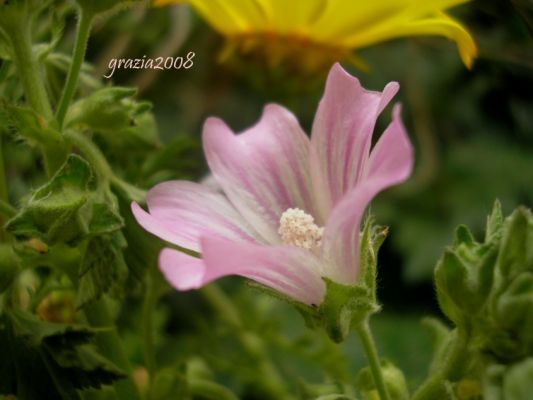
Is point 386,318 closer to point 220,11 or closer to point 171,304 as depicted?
point 171,304

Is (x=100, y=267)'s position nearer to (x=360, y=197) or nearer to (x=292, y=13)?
(x=360, y=197)

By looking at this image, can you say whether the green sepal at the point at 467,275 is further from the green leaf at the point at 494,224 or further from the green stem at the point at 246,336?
the green stem at the point at 246,336

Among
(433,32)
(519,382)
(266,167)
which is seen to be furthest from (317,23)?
(519,382)

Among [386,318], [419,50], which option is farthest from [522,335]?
[419,50]

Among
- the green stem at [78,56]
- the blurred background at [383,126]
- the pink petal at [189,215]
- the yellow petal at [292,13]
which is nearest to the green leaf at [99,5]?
the green stem at [78,56]

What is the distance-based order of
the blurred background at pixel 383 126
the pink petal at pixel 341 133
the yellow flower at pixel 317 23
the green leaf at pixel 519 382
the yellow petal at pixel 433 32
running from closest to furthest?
1. the green leaf at pixel 519 382
2. the pink petal at pixel 341 133
3. the yellow petal at pixel 433 32
4. the yellow flower at pixel 317 23
5. the blurred background at pixel 383 126

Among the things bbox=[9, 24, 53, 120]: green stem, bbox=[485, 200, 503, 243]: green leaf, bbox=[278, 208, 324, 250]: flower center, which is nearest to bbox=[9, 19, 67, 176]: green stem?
bbox=[9, 24, 53, 120]: green stem

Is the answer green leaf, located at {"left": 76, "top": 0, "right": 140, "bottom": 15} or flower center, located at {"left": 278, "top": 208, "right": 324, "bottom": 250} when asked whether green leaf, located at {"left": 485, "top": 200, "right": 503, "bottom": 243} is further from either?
green leaf, located at {"left": 76, "top": 0, "right": 140, "bottom": 15}
